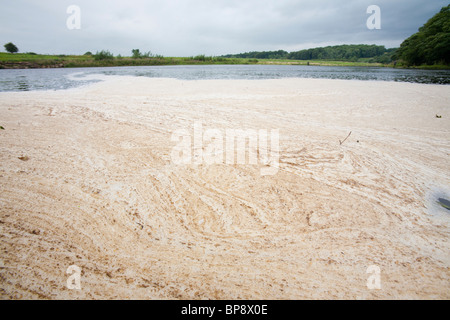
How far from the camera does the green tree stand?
143 ft

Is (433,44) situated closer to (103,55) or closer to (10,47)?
(103,55)

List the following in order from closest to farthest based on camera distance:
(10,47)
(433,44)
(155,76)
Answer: (155,76) → (433,44) → (10,47)

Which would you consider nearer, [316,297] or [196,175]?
[316,297]

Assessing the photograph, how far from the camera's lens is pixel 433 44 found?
4553 cm

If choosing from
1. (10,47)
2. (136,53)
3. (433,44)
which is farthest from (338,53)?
(10,47)

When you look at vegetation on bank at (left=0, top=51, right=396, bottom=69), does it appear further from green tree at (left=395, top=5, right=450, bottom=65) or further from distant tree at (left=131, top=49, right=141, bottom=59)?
green tree at (left=395, top=5, right=450, bottom=65)

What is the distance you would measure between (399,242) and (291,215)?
53.5 inches

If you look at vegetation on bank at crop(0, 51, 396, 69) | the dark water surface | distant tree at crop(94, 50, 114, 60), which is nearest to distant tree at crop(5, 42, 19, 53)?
Result: vegetation on bank at crop(0, 51, 396, 69)

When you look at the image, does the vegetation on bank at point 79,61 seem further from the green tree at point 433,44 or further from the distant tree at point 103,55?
the green tree at point 433,44

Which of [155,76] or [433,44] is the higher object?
[433,44]

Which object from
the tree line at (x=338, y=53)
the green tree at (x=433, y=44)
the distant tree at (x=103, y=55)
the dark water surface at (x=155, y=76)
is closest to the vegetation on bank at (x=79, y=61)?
the distant tree at (x=103, y=55)
